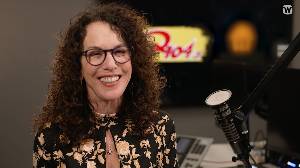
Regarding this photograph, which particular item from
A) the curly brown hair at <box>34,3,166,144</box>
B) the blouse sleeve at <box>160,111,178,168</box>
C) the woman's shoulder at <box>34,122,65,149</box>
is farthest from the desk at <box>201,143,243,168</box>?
the woman's shoulder at <box>34,122,65,149</box>

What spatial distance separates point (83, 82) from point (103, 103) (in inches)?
Answer: 3.6

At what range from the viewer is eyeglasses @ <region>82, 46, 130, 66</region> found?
1.25 metres

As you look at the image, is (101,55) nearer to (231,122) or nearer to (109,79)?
(109,79)

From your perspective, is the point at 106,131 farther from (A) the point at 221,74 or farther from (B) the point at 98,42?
(A) the point at 221,74

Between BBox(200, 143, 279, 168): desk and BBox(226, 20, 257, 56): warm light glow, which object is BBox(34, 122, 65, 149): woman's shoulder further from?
BBox(226, 20, 257, 56): warm light glow

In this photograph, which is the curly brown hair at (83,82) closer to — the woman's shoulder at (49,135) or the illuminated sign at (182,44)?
the woman's shoulder at (49,135)

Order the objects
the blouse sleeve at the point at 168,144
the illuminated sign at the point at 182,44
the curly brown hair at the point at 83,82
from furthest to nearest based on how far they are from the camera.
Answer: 1. the illuminated sign at the point at 182,44
2. the blouse sleeve at the point at 168,144
3. the curly brown hair at the point at 83,82

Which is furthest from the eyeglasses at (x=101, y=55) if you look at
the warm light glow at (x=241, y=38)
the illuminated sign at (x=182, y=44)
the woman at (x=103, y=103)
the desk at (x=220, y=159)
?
the warm light glow at (x=241, y=38)

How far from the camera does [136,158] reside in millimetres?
1372

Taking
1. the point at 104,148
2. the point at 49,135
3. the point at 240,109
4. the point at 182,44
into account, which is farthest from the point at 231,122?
the point at 182,44

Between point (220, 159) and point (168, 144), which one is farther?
point (220, 159)

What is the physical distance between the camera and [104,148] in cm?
136

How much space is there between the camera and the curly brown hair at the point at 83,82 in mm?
1323

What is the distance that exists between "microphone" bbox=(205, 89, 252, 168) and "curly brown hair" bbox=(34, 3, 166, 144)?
0.87ft
